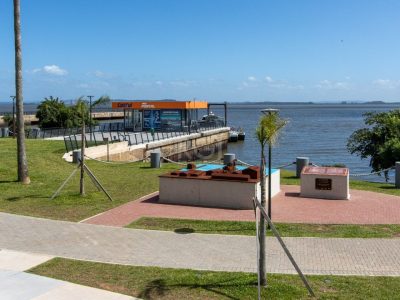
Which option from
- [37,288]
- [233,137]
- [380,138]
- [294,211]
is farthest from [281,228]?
[233,137]

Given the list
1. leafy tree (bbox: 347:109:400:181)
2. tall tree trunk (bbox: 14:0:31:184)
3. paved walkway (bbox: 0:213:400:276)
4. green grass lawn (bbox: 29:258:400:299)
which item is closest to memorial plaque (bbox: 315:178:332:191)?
paved walkway (bbox: 0:213:400:276)

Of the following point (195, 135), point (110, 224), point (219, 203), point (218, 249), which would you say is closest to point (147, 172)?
point (219, 203)

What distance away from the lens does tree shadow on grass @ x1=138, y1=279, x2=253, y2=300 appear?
7.43 m

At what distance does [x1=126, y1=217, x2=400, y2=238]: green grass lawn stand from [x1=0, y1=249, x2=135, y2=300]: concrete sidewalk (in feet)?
13.0

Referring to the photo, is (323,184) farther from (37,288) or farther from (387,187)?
(37,288)

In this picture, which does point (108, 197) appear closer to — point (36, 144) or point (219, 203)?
point (219, 203)

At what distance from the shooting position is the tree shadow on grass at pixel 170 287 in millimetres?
7428

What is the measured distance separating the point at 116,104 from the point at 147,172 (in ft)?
89.0

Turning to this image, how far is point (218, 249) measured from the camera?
10000 mm

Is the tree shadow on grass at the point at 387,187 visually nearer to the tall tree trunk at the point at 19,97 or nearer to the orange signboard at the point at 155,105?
the tall tree trunk at the point at 19,97

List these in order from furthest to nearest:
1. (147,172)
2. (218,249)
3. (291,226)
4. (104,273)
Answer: (147,172), (291,226), (218,249), (104,273)

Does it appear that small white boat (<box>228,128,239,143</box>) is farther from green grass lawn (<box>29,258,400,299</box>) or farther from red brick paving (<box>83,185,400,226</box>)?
green grass lawn (<box>29,258,400,299</box>)

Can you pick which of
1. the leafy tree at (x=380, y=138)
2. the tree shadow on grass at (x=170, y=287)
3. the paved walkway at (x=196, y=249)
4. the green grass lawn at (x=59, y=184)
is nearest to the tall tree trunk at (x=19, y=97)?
the green grass lawn at (x=59, y=184)

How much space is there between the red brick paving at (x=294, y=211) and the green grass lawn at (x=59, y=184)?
74 cm
